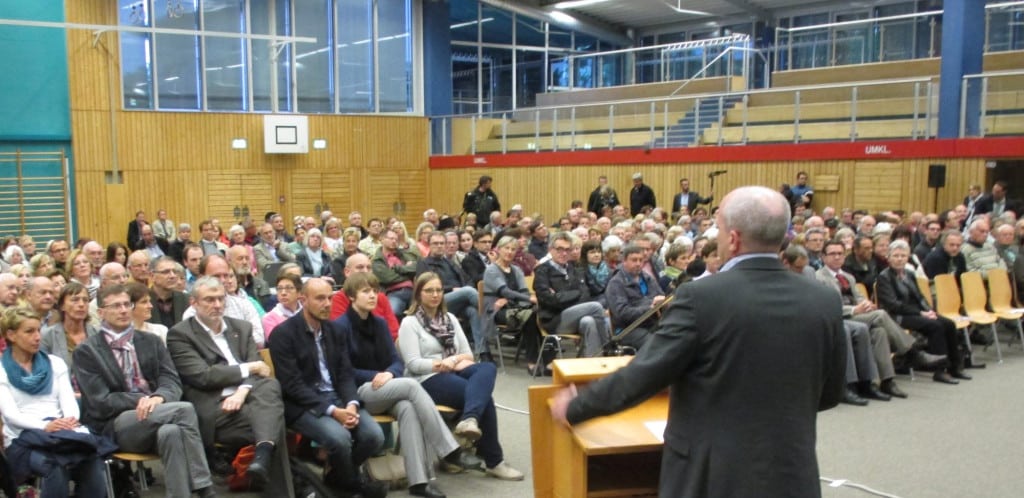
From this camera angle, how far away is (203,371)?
4.55 m

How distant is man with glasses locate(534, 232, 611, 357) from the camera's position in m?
7.15

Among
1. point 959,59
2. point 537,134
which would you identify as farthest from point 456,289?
point 537,134

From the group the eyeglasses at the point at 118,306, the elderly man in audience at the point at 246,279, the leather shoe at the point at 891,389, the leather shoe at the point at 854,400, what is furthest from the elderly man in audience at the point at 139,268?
the leather shoe at the point at 891,389

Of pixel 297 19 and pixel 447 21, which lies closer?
pixel 297 19

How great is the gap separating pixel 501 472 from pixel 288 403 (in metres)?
1.28

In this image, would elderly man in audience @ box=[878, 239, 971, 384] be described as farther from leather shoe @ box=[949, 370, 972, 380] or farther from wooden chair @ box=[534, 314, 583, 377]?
wooden chair @ box=[534, 314, 583, 377]

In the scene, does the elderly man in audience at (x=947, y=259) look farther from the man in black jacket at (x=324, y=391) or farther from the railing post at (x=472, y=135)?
the railing post at (x=472, y=135)

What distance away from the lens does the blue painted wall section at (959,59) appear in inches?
479

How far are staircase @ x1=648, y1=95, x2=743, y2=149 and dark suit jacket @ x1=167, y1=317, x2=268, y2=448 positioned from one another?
11.7 m

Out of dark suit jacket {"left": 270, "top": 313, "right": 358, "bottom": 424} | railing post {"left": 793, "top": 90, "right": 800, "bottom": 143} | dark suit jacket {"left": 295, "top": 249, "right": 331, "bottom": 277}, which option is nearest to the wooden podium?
dark suit jacket {"left": 270, "top": 313, "right": 358, "bottom": 424}

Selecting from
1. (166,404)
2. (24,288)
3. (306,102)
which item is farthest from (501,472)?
(306,102)

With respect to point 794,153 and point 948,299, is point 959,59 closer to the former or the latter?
point 794,153

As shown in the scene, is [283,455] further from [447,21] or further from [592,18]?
[592,18]

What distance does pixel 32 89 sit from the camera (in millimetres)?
14914
